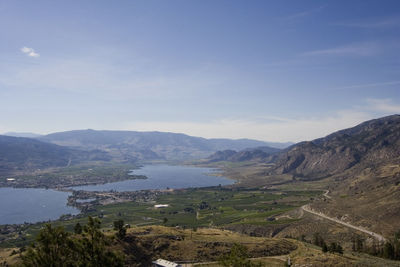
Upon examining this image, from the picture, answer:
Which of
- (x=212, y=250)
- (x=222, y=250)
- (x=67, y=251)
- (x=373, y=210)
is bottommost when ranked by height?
(x=373, y=210)

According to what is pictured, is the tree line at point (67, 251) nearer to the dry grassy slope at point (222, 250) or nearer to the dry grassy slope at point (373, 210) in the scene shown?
the dry grassy slope at point (222, 250)

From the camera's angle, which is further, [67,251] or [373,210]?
[373,210]

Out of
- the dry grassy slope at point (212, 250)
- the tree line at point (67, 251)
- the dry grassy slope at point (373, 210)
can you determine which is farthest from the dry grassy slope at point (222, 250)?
the dry grassy slope at point (373, 210)

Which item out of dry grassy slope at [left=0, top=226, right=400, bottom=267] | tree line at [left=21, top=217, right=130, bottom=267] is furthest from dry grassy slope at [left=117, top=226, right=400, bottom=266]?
tree line at [left=21, top=217, right=130, bottom=267]

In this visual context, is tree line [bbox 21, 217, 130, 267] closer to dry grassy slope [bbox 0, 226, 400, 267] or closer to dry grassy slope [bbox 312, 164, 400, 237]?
dry grassy slope [bbox 0, 226, 400, 267]

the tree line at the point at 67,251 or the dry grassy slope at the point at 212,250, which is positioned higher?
the tree line at the point at 67,251

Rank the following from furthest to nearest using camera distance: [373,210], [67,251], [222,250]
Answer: [373,210] < [222,250] < [67,251]

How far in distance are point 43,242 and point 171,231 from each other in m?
68.6

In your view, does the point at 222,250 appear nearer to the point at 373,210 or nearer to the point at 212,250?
the point at 212,250

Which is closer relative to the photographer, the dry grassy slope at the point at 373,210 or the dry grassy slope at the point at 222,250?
the dry grassy slope at the point at 222,250

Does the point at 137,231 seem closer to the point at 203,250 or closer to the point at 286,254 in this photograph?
the point at 203,250

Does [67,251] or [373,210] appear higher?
Result: [67,251]

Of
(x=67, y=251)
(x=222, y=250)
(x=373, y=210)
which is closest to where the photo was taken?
(x=67, y=251)

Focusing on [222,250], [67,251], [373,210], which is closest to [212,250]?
[222,250]
